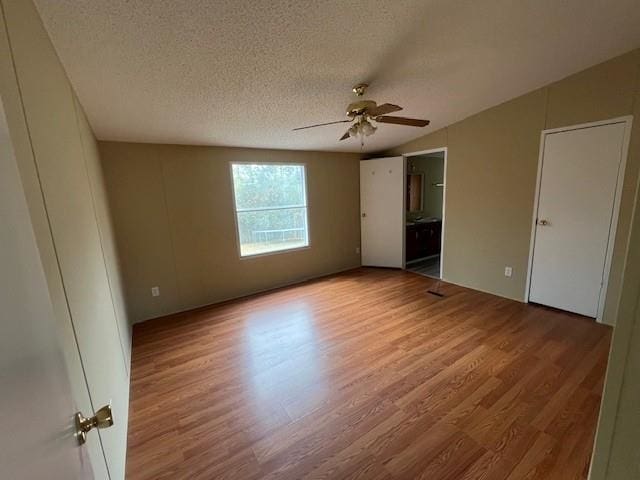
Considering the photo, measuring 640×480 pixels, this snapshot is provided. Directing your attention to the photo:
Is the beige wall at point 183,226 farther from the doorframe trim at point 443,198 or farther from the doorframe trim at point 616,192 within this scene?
the doorframe trim at point 616,192

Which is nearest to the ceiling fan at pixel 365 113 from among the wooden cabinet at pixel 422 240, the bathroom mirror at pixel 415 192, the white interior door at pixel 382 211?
the white interior door at pixel 382 211

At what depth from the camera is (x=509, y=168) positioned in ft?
10.8

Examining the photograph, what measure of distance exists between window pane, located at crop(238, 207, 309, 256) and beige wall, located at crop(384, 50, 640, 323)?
84.2 inches

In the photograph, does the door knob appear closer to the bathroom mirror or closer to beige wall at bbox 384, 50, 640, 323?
beige wall at bbox 384, 50, 640, 323

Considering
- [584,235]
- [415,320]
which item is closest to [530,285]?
[584,235]

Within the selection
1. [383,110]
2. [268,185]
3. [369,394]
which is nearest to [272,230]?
[268,185]

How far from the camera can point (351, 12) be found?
1.58 meters

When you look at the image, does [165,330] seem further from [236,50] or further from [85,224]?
[236,50]

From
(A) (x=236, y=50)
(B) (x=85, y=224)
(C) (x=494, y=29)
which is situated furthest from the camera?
(C) (x=494, y=29)

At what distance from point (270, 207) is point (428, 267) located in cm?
294

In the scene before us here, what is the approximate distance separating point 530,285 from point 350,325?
2210mm

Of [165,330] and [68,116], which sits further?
[165,330]

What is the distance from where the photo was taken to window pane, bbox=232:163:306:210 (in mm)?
3805

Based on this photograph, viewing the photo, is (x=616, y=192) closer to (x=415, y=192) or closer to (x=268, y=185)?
(x=415, y=192)
